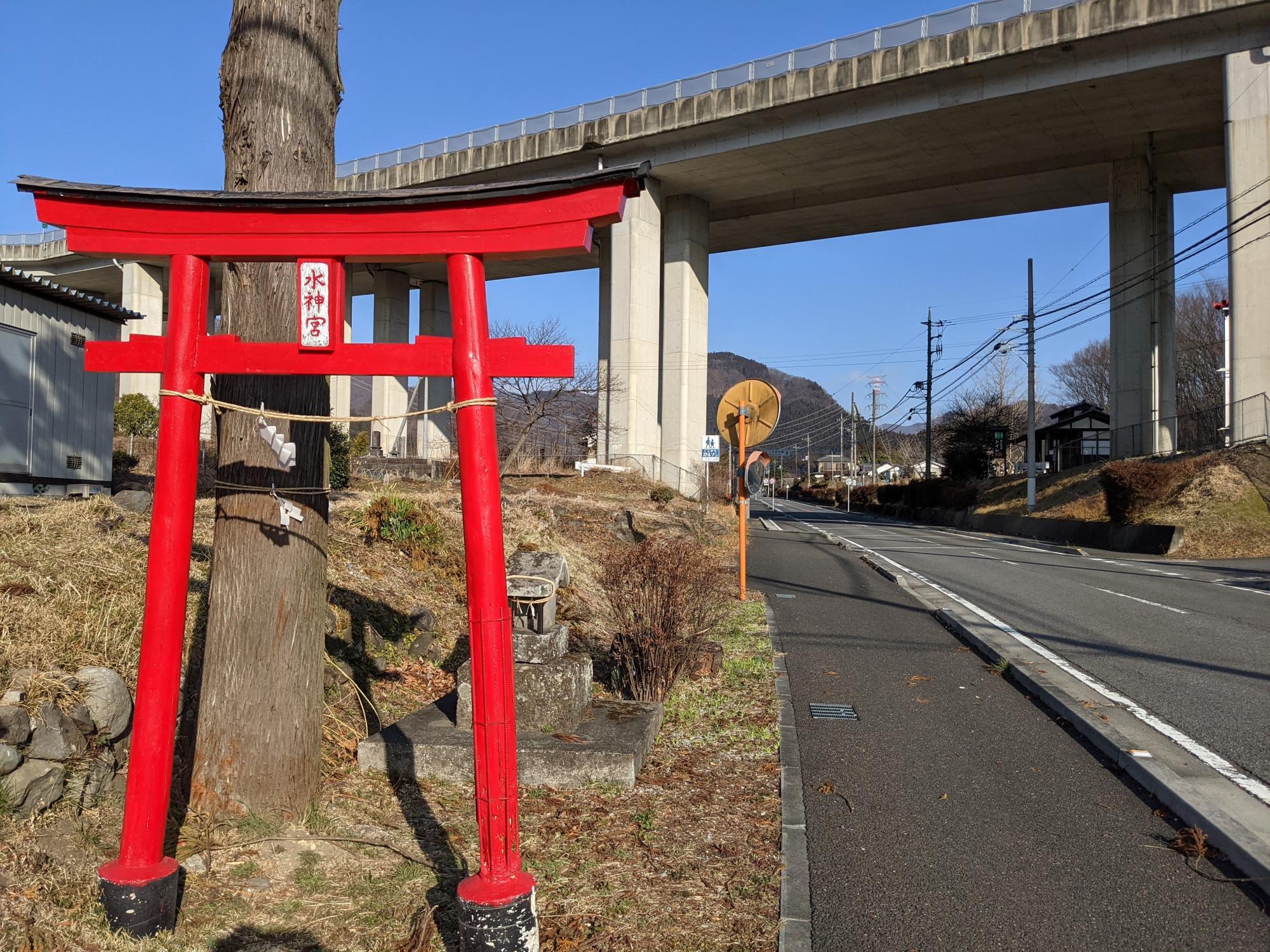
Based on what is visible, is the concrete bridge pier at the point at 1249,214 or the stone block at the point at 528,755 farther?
the concrete bridge pier at the point at 1249,214

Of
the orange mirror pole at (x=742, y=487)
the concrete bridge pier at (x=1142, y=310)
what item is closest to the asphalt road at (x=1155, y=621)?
the orange mirror pole at (x=742, y=487)

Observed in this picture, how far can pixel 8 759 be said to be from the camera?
4.03 metres

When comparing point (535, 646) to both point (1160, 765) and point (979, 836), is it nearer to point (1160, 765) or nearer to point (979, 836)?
point (979, 836)

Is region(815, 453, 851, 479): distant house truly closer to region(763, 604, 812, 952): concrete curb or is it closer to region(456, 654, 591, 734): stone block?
region(763, 604, 812, 952): concrete curb

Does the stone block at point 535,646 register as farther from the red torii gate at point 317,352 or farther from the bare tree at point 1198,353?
the bare tree at point 1198,353

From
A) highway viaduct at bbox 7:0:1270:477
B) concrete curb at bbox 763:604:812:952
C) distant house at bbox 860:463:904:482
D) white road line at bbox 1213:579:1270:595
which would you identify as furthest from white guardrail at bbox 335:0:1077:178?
distant house at bbox 860:463:904:482

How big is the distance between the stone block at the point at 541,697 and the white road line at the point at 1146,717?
3.99 m

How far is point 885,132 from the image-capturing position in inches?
1250

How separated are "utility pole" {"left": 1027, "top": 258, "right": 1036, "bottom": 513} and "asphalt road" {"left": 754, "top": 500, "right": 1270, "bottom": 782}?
1045 cm

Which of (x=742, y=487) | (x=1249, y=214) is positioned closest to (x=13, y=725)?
(x=742, y=487)

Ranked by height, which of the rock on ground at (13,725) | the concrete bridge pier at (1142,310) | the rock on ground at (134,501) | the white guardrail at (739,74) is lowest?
the rock on ground at (13,725)

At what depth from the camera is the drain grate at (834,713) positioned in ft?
22.6

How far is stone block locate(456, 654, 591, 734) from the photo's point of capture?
5844 millimetres

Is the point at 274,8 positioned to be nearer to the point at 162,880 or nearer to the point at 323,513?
the point at 323,513
